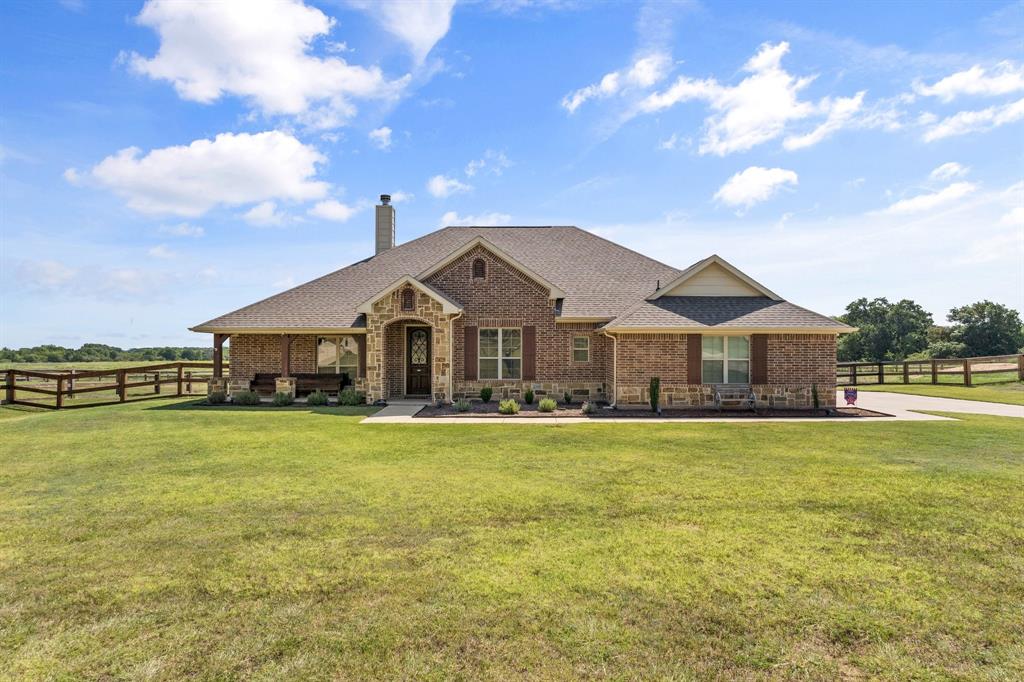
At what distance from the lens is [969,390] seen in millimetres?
21906

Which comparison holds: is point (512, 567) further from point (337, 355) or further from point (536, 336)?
point (337, 355)

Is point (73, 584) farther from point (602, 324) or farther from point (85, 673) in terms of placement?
point (602, 324)

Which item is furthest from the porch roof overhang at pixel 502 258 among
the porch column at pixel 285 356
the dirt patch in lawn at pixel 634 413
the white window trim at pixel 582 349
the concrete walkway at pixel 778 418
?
the porch column at pixel 285 356

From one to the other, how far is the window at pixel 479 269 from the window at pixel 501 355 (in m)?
2.00

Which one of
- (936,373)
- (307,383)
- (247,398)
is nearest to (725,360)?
(307,383)

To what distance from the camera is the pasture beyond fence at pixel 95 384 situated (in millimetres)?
17656

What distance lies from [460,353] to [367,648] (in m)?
15.2

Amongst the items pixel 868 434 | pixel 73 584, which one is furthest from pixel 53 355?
pixel 868 434

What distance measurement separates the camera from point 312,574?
14.2ft

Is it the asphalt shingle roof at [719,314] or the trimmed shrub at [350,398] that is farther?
the trimmed shrub at [350,398]

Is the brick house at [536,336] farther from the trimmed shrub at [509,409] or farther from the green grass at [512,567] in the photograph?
the green grass at [512,567]

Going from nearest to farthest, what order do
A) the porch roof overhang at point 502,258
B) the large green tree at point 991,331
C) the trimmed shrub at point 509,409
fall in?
the trimmed shrub at point 509,409 < the porch roof overhang at point 502,258 < the large green tree at point 991,331

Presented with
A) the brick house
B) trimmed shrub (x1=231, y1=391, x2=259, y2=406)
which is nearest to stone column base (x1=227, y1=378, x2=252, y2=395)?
the brick house

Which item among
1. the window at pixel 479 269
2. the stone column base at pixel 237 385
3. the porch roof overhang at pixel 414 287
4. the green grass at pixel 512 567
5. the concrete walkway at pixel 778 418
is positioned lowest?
the green grass at pixel 512 567
